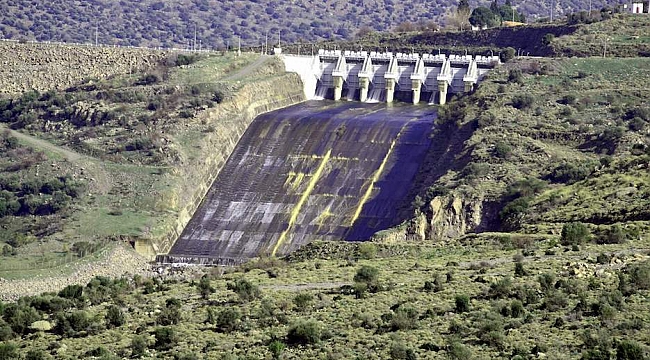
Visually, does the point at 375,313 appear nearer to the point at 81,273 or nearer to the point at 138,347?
the point at 138,347

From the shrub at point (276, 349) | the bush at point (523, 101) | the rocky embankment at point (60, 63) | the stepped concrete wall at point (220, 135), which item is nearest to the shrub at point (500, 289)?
the shrub at point (276, 349)

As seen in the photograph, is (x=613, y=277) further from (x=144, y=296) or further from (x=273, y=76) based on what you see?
(x=273, y=76)

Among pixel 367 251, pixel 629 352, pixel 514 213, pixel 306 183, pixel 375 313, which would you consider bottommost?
pixel 306 183

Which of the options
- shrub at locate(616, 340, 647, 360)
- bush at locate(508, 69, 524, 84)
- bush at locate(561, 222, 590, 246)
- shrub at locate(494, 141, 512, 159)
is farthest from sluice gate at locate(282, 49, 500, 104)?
shrub at locate(616, 340, 647, 360)

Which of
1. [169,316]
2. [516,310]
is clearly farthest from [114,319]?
[516,310]

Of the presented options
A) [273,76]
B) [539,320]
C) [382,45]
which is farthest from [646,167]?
[382,45]

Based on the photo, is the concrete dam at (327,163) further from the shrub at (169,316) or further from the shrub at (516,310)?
the shrub at (516,310)
